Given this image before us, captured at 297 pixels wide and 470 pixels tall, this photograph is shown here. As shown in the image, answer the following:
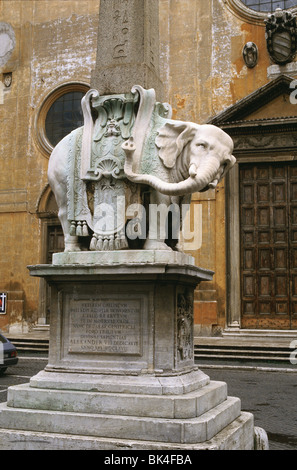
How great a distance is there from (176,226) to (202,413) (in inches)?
62.5

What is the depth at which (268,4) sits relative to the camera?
57.5ft

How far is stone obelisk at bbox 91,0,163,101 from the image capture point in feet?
18.1

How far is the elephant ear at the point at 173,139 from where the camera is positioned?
A: 5.18m

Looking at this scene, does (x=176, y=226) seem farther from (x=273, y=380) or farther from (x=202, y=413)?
(x=273, y=380)

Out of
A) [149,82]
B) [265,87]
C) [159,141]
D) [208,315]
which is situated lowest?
[208,315]

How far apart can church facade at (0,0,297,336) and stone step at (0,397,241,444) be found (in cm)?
1186

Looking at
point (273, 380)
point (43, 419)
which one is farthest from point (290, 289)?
point (43, 419)

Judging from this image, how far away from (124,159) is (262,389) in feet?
19.8

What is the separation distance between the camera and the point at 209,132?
17.2ft

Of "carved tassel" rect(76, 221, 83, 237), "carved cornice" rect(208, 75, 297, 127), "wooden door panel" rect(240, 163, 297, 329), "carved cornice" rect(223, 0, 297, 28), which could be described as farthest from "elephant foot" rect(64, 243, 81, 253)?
"carved cornice" rect(223, 0, 297, 28)

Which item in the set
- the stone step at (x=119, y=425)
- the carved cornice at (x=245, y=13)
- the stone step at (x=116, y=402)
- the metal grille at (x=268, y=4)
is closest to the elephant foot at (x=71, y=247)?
the stone step at (x=116, y=402)

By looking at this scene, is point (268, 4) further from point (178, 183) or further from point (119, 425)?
point (119, 425)

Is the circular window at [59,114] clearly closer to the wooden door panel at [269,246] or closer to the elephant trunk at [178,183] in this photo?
the wooden door panel at [269,246]
